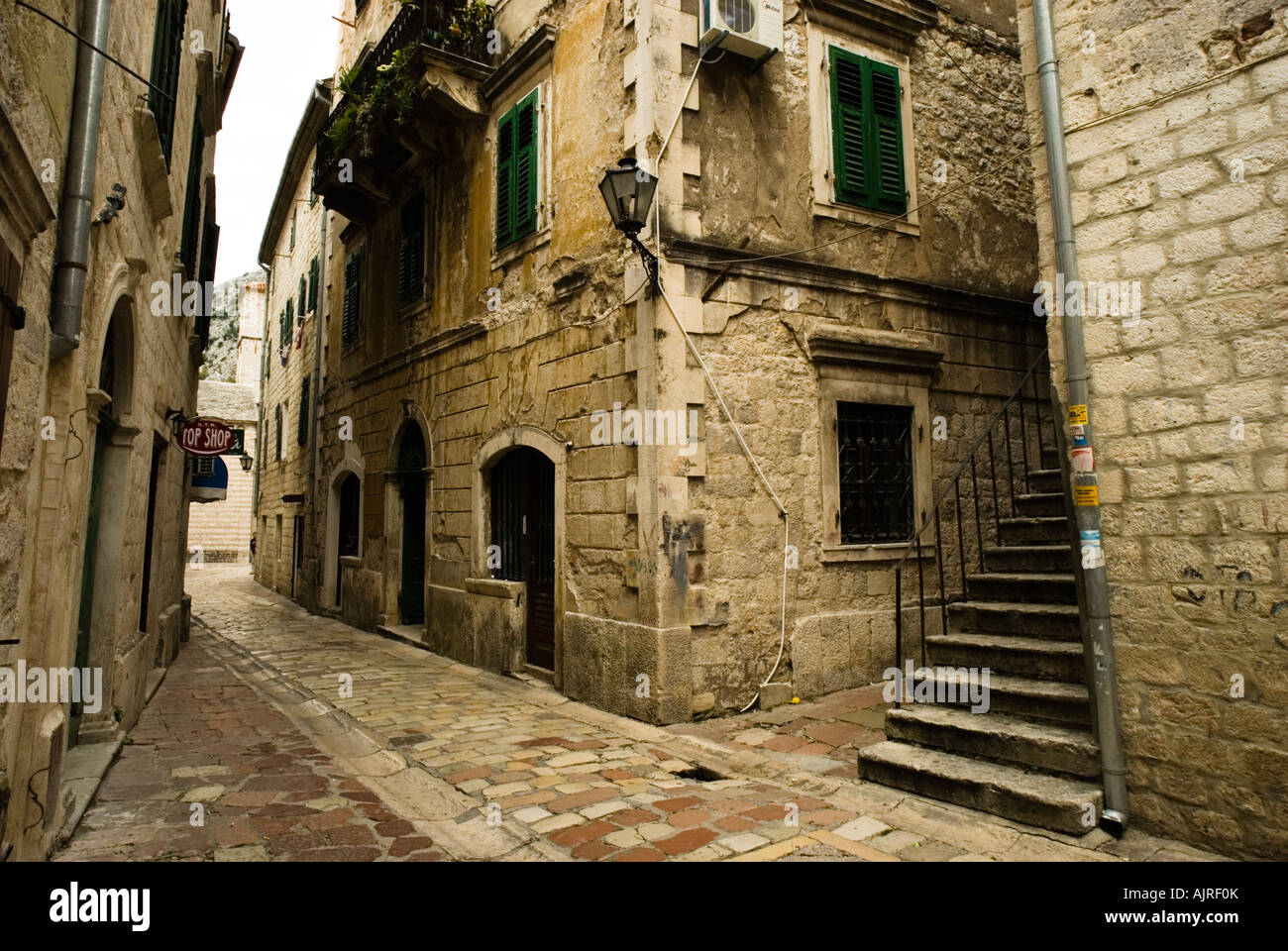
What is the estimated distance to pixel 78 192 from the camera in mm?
3482

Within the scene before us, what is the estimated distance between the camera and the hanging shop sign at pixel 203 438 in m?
8.33

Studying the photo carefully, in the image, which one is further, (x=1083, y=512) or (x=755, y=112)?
(x=755, y=112)

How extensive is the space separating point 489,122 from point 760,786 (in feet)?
26.5

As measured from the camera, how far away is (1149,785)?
12.8 ft

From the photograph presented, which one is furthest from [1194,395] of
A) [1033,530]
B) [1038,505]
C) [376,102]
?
[376,102]

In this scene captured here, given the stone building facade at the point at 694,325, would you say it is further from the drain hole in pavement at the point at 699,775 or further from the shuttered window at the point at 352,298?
the shuttered window at the point at 352,298

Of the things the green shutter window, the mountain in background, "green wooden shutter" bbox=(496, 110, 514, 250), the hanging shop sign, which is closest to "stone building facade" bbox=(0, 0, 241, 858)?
the hanging shop sign

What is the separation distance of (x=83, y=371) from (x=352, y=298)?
1018 centimetres

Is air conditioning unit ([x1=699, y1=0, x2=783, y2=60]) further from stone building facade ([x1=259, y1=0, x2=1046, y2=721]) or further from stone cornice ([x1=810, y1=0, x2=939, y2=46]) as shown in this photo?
stone cornice ([x1=810, y1=0, x2=939, y2=46])

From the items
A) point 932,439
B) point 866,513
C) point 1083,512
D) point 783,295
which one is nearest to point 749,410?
point 783,295

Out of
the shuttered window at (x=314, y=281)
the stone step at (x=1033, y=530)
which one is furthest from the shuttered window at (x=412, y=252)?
the stone step at (x=1033, y=530)

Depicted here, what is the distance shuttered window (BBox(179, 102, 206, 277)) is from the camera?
8492 mm

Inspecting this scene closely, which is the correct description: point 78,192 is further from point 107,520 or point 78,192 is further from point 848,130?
point 848,130

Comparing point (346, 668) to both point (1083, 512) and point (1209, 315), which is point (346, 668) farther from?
point (1209, 315)
